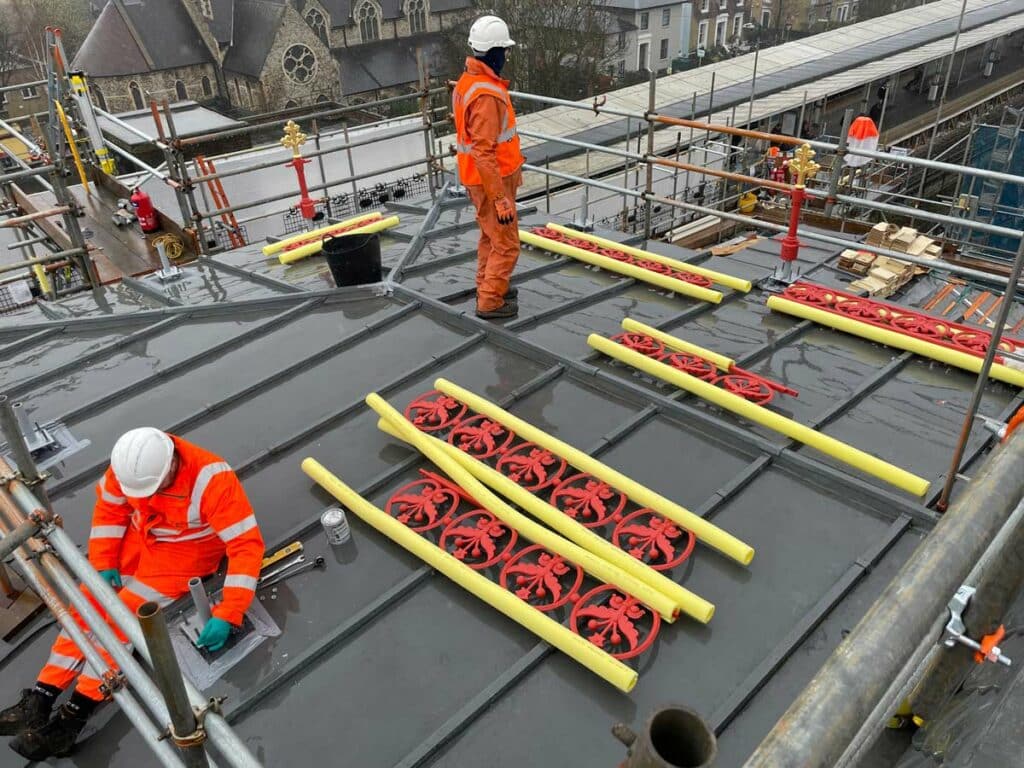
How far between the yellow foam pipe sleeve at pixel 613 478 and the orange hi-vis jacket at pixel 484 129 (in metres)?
1.94

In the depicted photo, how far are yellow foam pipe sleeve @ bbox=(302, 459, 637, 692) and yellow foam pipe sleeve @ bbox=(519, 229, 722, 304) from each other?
4115 millimetres

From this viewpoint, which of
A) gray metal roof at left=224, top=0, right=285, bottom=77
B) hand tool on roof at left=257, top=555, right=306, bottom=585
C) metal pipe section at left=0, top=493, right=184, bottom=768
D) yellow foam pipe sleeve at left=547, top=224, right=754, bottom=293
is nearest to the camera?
metal pipe section at left=0, top=493, right=184, bottom=768

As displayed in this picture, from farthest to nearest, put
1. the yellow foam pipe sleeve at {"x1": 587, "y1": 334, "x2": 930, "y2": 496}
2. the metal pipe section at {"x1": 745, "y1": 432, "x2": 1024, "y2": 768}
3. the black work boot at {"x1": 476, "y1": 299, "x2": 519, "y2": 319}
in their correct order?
the black work boot at {"x1": 476, "y1": 299, "x2": 519, "y2": 319}, the yellow foam pipe sleeve at {"x1": 587, "y1": 334, "x2": 930, "y2": 496}, the metal pipe section at {"x1": 745, "y1": 432, "x2": 1024, "y2": 768}

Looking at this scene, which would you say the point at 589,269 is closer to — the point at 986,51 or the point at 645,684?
the point at 645,684

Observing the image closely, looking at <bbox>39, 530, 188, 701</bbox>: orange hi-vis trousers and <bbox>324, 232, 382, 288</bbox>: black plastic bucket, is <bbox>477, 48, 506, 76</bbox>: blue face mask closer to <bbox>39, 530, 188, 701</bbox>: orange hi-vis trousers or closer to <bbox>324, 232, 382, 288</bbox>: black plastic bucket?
<bbox>324, 232, 382, 288</bbox>: black plastic bucket

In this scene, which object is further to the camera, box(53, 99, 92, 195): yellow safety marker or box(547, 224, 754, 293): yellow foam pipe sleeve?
box(53, 99, 92, 195): yellow safety marker

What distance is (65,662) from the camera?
12.8ft

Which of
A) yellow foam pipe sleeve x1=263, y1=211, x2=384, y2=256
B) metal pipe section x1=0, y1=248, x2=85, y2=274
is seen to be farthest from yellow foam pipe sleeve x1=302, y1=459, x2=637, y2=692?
metal pipe section x1=0, y1=248, x2=85, y2=274

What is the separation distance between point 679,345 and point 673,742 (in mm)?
4967

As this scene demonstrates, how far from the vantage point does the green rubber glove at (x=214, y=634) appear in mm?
3975

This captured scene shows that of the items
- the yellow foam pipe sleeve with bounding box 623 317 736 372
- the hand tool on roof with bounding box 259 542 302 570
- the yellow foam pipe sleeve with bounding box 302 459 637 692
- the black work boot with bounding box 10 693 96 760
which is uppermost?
the yellow foam pipe sleeve with bounding box 623 317 736 372

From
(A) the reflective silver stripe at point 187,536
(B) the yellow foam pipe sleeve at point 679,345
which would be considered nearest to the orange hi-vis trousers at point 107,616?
(A) the reflective silver stripe at point 187,536

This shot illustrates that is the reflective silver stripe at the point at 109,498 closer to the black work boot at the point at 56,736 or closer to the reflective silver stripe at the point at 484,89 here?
the black work boot at the point at 56,736

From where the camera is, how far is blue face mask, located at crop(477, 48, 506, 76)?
624 cm
